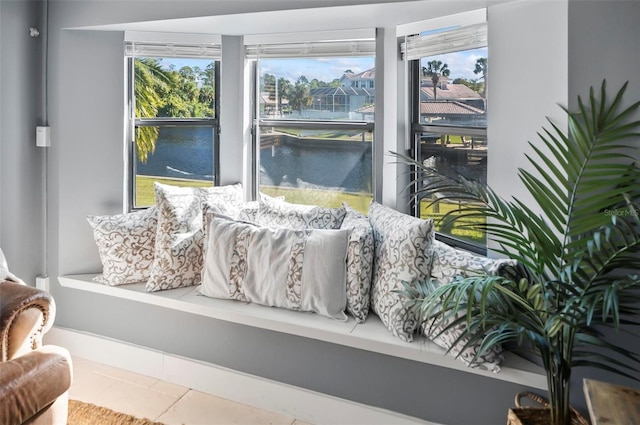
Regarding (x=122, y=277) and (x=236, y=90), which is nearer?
(x=122, y=277)

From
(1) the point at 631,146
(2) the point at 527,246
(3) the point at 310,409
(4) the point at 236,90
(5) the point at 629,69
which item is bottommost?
(3) the point at 310,409

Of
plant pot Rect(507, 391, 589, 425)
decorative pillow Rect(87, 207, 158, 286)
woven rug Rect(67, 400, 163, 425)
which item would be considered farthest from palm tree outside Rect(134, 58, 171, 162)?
plant pot Rect(507, 391, 589, 425)

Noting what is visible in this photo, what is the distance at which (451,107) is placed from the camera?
8.30 feet

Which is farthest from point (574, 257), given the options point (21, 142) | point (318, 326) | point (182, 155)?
point (21, 142)

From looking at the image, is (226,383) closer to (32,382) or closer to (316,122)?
(32,382)

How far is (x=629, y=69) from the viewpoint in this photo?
5.74 ft

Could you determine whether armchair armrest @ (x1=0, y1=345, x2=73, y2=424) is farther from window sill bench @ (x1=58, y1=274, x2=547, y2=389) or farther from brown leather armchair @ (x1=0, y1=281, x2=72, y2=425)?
window sill bench @ (x1=58, y1=274, x2=547, y2=389)

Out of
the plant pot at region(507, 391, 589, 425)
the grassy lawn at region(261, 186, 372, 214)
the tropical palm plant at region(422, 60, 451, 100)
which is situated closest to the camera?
the plant pot at region(507, 391, 589, 425)

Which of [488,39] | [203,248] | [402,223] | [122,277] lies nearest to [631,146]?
[488,39]

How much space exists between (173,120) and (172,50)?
437 millimetres

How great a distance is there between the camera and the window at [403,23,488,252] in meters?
2.38

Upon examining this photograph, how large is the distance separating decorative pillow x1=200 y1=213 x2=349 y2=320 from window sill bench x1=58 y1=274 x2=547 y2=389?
0.19 ft

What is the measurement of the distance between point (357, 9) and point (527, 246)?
54.4 inches

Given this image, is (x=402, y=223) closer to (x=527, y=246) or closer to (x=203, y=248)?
(x=527, y=246)
